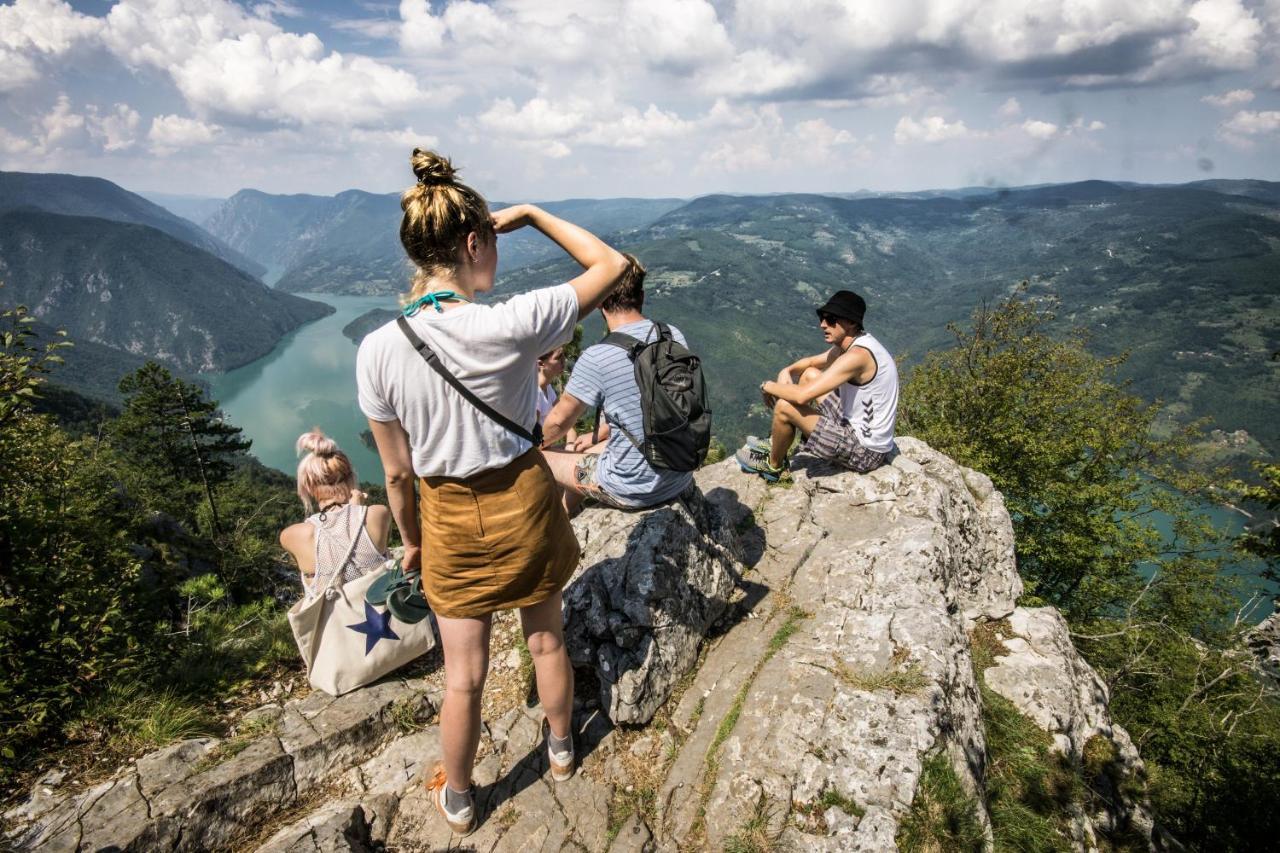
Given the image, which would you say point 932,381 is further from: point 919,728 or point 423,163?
point 423,163

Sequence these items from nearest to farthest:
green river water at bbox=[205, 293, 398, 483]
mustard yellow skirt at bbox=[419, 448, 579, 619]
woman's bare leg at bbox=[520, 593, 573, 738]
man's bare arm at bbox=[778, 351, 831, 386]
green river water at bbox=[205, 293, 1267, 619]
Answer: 1. mustard yellow skirt at bbox=[419, 448, 579, 619]
2. woman's bare leg at bbox=[520, 593, 573, 738]
3. man's bare arm at bbox=[778, 351, 831, 386]
4. green river water at bbox=[205, 293, 1267, 619]
5. green river water at bbox=[205, 293, 398, 483]

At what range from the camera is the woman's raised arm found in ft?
8.16

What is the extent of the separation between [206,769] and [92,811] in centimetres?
50

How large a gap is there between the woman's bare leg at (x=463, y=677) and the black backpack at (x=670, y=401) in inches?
62.8

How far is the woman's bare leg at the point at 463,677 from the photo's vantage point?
9.60 feet

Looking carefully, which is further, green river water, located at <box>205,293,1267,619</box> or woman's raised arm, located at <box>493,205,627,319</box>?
green river water, located at <box>205,293,1267,619</box>

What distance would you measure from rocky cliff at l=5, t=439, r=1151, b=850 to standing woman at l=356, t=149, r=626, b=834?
859mm

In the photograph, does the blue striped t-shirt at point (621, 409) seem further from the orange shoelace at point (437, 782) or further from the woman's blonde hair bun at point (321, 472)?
the orange shoelace at point (437, 782)

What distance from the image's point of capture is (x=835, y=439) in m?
6.81

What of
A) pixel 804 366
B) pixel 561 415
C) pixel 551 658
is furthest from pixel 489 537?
pixel 804 366

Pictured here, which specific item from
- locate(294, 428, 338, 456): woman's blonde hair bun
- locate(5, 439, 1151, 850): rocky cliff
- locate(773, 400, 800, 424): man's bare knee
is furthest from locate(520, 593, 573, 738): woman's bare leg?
locate(773, 400, 800, 424): man's bare knee

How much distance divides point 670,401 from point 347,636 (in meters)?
2.94

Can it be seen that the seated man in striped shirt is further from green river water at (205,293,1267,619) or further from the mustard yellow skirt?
green river water at (205,293,1267,619)

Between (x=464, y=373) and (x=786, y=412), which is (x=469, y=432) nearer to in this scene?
(x=464, y=373)
